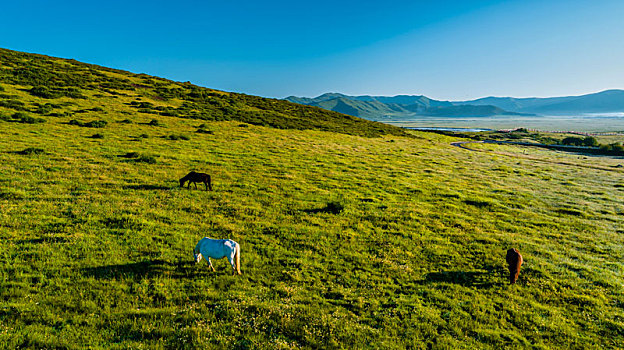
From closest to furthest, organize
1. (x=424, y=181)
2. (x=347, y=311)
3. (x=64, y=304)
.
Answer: (x=64, y=304), (x=347, y=311), (x=424, y=181)

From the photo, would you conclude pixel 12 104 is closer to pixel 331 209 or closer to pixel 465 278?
pixel 331 209

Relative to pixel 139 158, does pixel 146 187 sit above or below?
below

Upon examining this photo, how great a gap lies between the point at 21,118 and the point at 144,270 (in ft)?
119

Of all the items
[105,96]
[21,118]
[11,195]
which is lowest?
[11,195]

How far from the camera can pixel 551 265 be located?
1212cm

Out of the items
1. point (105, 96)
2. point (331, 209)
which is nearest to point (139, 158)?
point (331, 209)

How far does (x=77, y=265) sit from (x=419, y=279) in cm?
1231

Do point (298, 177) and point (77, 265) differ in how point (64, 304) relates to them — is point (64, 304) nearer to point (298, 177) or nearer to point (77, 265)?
point (77, 265)

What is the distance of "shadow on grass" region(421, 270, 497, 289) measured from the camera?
1041 centimetres

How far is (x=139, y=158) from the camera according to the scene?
73.9 feet

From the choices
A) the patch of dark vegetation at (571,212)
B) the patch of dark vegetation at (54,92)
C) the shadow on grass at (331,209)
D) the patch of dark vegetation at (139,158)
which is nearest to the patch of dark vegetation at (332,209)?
the shadow on grass at (331,209)

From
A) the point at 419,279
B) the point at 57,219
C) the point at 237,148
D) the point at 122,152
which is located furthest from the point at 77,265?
the point at 237,148

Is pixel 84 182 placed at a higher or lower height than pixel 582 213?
higher

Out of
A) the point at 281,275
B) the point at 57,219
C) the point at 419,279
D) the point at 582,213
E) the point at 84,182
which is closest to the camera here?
the point at 281,275
